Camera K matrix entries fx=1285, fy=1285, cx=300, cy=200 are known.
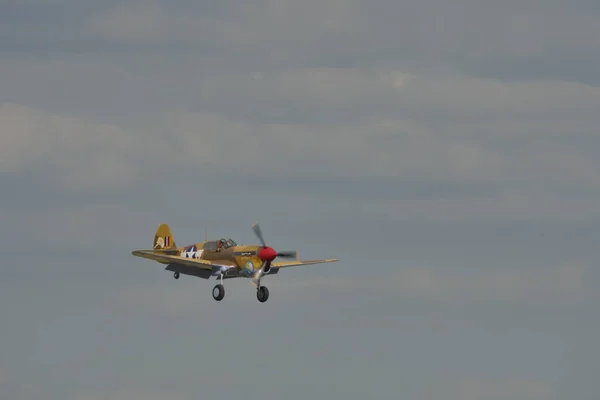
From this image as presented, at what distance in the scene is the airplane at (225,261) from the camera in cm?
9856

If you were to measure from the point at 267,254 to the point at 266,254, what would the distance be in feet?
0.25

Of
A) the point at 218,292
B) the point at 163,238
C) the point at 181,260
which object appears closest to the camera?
the point at 218,292

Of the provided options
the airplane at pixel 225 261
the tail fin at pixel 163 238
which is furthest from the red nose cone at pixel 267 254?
the tail fin at pixel 163 238

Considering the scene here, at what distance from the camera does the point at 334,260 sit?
104 metres

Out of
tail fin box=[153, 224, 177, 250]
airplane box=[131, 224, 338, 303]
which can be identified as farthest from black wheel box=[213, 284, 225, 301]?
tail fin box=[153, 224, 177, 250]

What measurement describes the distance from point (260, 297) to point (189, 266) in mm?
7974

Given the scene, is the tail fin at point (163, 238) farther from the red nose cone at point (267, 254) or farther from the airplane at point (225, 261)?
the red nose cone at point (267, 254)

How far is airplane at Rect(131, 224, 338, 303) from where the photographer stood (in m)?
98.6

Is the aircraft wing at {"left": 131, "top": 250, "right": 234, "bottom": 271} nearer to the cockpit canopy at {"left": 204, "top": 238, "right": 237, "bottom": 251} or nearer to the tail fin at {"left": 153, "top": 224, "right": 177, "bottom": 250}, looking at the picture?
the cockpit canopy at {"left": 204, "top": 238, "right": 237, "bottom": 251}

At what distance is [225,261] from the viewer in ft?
332

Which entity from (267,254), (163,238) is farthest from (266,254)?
(163,238)

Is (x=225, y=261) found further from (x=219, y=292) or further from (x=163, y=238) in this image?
(x=163, y=238)

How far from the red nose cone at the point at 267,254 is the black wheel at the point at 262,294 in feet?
7.49

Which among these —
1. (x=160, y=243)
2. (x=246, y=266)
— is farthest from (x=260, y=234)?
(x=160, y=243)
